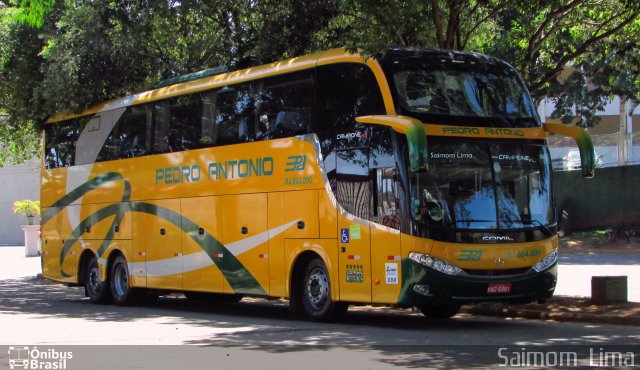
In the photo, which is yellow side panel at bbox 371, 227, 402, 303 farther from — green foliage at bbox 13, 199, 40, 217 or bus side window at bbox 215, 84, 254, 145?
green foliage at bbox 13, 199, 40, 217

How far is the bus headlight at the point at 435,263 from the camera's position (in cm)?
1323

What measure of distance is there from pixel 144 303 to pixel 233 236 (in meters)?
4.97

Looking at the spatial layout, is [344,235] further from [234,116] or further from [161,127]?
[161,127]

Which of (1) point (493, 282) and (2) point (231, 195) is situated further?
(2) point (231, 195)

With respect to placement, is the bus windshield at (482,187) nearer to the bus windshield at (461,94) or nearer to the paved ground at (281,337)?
the bus windshield at (461,94)

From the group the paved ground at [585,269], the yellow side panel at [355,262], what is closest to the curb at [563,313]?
the paved ground at [585,269]

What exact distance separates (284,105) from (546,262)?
5.13 meters

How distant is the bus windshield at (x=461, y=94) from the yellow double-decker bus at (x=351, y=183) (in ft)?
0.07

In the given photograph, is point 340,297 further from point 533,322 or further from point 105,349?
point 105,349

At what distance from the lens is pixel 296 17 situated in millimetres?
18500

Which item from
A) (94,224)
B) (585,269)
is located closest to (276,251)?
(94,224)

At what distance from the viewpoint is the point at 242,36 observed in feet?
69.8

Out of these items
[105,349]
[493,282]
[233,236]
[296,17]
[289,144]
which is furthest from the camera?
[296,17]

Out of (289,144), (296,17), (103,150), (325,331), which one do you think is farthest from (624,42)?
(103,150)
